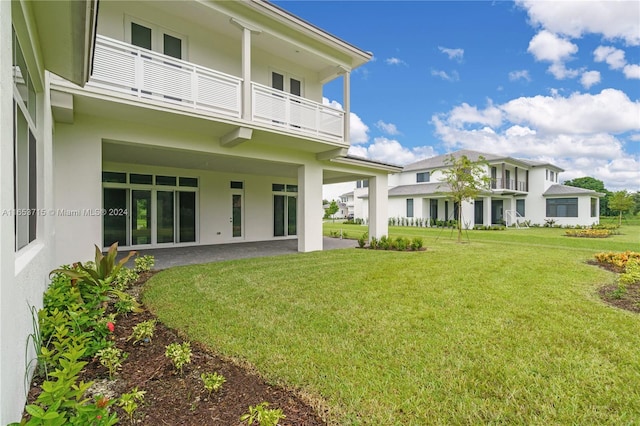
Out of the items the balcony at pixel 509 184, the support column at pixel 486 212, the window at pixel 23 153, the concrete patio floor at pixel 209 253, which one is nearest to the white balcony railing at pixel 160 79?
the window at pixel 23 153

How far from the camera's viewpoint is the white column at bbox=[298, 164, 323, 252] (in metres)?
12.1

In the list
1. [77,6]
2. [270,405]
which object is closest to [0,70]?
[77,6]

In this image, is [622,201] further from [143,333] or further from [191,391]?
[143,333]

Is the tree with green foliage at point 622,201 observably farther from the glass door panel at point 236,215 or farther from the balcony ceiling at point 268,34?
the glass door panel at point 236,215

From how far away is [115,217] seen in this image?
11.9 m

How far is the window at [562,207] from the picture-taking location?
3186 centimetres

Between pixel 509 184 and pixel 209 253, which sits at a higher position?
pixel 509 184

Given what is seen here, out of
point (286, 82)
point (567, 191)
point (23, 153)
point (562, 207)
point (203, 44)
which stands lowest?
point (562, 207)

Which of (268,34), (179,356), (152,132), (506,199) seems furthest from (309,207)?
(506,199)

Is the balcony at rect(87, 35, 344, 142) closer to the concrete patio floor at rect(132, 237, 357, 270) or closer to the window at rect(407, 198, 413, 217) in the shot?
the concrete patio floor at rect(132, 237, 357, 270)

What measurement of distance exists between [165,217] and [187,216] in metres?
0.92

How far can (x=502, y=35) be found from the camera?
21.1 meters

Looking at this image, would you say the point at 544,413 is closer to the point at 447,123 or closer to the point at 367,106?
the point at 367,106

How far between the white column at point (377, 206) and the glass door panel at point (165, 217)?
355 inches
